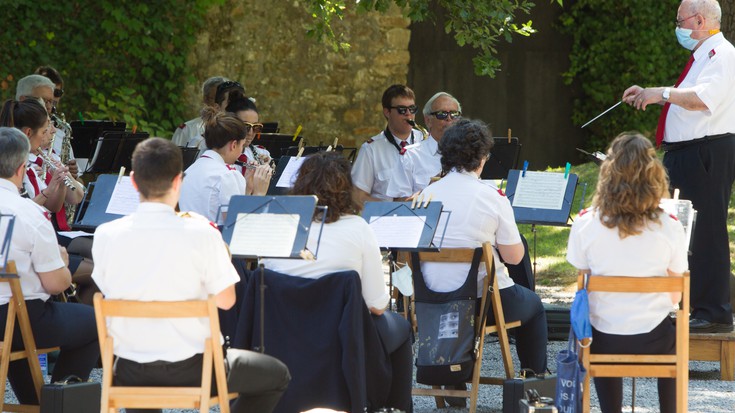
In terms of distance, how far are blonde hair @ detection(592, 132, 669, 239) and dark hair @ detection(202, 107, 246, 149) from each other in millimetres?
2223

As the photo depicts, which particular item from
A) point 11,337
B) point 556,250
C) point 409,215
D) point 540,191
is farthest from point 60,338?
point 556,250

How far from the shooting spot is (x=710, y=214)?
541 cm

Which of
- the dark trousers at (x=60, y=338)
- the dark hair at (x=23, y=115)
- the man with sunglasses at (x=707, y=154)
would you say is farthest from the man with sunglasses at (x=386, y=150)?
the dark trousers at (x=60, y=338)

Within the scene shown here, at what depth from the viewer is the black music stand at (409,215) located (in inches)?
176

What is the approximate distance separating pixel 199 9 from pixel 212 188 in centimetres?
561

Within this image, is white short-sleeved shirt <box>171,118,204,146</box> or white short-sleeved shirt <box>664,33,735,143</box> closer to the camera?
white short-sleeved shirt <box>664,33,735,143</box>

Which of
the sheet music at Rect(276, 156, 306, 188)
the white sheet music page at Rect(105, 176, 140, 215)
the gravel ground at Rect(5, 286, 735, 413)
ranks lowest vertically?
the gravel ground at Rect(5, 286, 735, 413)

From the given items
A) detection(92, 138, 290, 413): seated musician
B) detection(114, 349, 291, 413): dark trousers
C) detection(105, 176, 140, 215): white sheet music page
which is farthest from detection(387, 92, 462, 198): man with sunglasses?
detection(92, 138, 290, 413): seated musician

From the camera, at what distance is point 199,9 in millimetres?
10773

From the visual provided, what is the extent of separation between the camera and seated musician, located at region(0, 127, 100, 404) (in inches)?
168

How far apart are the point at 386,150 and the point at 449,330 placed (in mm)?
2582

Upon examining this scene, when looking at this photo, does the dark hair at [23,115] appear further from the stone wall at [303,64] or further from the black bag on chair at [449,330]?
the stone wall at [303,64]

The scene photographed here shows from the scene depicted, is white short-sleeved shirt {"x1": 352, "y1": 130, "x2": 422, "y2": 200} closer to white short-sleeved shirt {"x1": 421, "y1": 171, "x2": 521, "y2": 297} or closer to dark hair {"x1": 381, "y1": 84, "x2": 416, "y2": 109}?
dark hair {"x1": 381, "y1": 84, "x2": 416, "y2": 109}

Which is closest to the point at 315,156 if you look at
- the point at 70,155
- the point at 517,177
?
the point at 517,177
